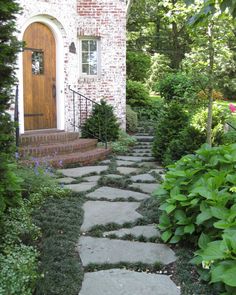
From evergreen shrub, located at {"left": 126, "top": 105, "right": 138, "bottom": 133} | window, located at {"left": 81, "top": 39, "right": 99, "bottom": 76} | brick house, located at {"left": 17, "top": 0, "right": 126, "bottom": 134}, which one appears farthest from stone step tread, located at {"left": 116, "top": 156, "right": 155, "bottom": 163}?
evergreen shrub, located at {"left": 126, "top": 105, "right": 138, "bottom": 133}

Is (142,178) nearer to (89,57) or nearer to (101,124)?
(101,124)

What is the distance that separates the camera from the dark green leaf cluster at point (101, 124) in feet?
32.2

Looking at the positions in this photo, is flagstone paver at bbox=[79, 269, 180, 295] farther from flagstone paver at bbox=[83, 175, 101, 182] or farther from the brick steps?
the brick steps

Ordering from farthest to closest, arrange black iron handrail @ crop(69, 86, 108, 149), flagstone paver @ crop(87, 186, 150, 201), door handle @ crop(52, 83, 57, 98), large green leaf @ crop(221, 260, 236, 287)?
1. black iron handrail @ crop(69, 86, 108, 149)
2. door handle @ crop(52, 83, 57, 98)
3. flagstone paver @ crop(87, 186, 150, 201)
4. large green leaf @ crop(221, 260, 236, 287)

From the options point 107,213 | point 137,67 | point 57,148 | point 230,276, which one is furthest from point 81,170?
point 137,67

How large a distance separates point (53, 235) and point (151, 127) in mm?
9514

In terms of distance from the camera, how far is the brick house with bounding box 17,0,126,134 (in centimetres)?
878

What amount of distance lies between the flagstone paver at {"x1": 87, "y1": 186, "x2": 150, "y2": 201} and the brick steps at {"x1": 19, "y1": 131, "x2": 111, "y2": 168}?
1.64 meters

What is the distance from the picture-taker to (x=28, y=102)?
8797 mm

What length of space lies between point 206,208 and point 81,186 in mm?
2839

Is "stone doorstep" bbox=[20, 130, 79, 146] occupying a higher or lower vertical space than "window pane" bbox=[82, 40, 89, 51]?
lower

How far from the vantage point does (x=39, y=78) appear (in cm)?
900

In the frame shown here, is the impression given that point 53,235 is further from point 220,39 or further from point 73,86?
point 73,86

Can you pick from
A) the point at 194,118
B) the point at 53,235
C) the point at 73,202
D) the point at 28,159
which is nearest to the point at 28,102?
the point at 28,159
